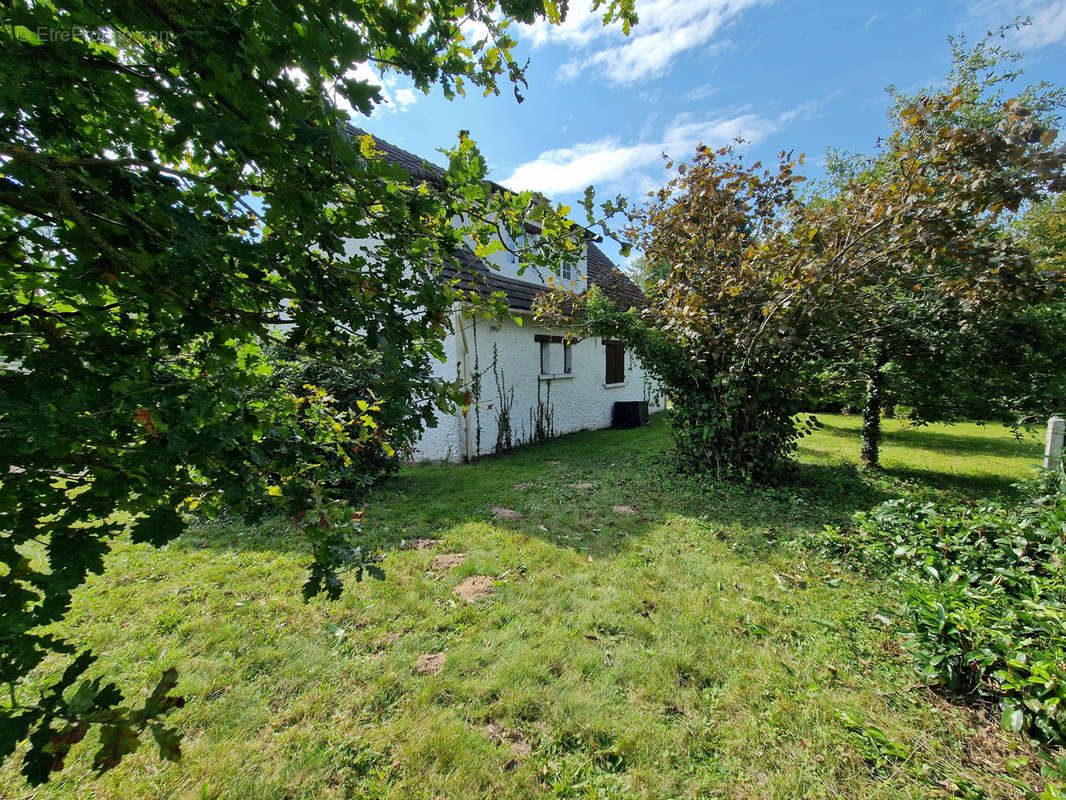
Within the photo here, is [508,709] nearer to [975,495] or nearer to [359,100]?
[359,100]

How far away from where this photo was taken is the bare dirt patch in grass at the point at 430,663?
101 inches

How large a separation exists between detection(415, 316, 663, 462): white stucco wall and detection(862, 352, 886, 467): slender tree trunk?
3469 mm

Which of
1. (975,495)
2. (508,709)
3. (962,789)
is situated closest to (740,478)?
(975,495)

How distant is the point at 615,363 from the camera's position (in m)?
13.7

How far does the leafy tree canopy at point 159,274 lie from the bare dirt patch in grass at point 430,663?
5.44ft

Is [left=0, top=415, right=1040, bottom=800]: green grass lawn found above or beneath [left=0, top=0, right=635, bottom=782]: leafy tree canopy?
beneath

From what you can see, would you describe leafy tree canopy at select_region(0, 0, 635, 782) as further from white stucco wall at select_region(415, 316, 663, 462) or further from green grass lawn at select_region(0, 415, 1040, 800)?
white stucco wall at select_region(415, 316, 663, 462)

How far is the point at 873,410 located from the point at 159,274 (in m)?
9.29

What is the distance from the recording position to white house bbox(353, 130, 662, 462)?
784cm

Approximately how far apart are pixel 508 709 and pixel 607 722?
0.53 meters

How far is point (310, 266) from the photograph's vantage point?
1337mm

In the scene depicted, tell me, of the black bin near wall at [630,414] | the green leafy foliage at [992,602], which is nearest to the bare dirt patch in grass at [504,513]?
the green leafy foliage at [992,602]

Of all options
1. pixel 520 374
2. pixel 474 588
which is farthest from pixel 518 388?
→ pixel 474 588

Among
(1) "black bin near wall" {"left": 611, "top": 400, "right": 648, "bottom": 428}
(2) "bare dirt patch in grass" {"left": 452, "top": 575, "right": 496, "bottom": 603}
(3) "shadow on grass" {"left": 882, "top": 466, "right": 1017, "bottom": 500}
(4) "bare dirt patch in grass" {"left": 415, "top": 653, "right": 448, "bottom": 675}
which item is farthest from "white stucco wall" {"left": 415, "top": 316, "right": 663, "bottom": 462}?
(3) "shadow on grass" {"left": 882, "top": 466, "right": 1017, "bottom": 500}
